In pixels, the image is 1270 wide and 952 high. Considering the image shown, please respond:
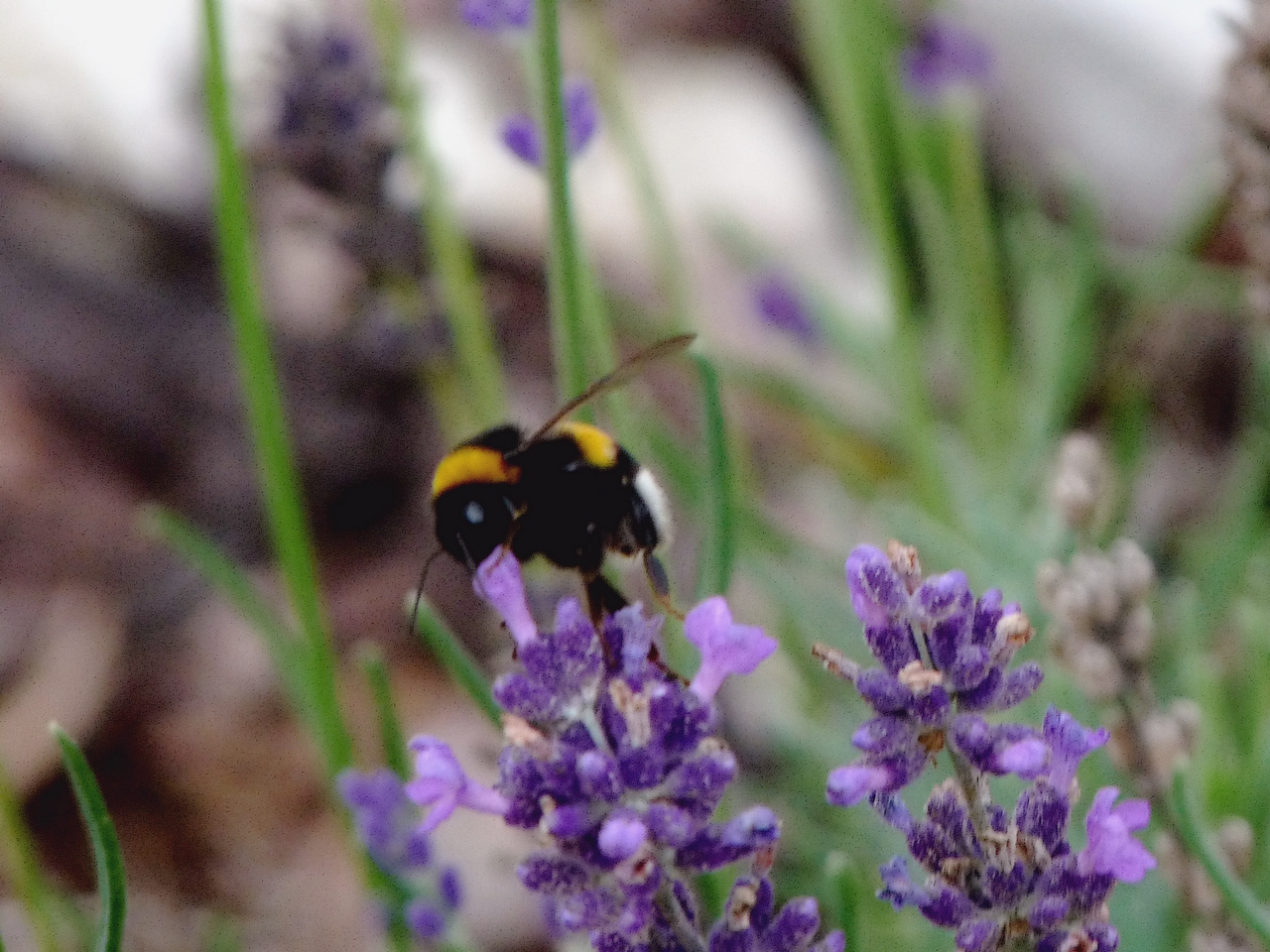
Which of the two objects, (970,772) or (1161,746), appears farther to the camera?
(1161,746)

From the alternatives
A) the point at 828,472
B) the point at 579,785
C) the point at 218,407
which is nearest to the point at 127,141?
the point at 218,407

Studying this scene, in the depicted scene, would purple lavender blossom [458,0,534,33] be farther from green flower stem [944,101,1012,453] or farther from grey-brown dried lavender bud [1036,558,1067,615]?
green flower stem [944,101,1012,453]

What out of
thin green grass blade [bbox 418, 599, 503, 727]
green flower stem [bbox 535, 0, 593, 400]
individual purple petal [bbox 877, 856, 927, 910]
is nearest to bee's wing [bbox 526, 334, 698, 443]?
green flower stem [bbox 535, 0, 593, 400]

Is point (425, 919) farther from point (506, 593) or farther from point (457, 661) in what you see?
point (506, 593)

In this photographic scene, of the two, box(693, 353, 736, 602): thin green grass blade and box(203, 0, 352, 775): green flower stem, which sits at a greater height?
box(203, 0, 352, 775): green flower stem

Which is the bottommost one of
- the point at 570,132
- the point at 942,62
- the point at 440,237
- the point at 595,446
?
the point at 595,446

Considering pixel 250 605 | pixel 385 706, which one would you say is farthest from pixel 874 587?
pixel 250 605
